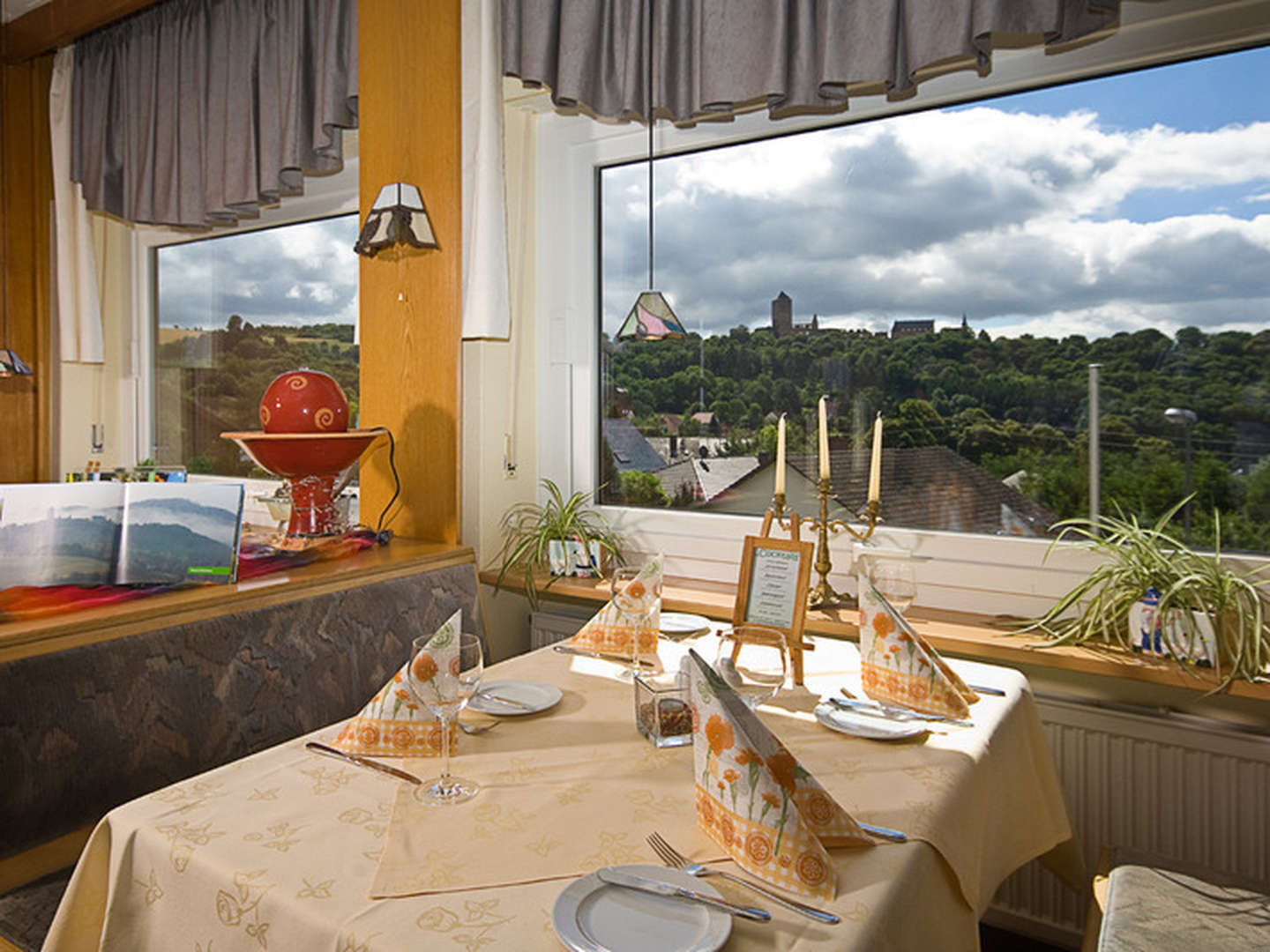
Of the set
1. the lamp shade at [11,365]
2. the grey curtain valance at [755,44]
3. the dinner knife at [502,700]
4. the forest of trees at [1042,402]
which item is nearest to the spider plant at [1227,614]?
the forest of trees at [1042,402]

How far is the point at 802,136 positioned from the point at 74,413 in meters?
3.21

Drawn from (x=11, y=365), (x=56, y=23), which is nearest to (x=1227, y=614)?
(x=11, y=365)

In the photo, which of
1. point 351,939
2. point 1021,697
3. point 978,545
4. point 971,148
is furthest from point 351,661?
point 971,148

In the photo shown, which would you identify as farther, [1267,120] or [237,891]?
[1267,120]

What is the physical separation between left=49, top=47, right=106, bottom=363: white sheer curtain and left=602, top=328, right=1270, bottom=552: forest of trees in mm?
2591

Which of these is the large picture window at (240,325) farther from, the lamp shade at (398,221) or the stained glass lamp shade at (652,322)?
the stained glass lamp shade at (652,322)

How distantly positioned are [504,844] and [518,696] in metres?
0.43

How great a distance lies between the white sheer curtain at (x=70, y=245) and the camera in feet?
11.6

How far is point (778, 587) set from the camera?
4.92ft

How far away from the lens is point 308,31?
2814 mm

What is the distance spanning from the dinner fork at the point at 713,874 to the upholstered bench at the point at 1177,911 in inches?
24.8

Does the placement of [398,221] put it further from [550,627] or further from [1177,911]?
[1177,911]

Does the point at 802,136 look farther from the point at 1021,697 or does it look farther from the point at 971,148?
the point at 1021,697

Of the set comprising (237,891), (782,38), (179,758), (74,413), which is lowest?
(179,758)
